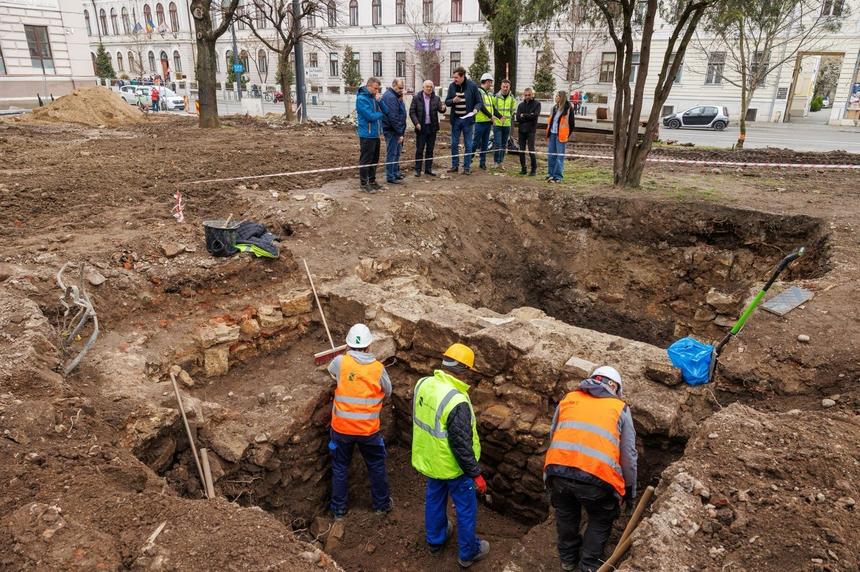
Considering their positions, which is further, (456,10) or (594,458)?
(456,10)

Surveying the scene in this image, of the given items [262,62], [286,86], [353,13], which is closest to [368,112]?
[286,86]

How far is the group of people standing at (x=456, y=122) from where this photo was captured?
9.00 meters

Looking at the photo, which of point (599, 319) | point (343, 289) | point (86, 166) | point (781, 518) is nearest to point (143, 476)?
point (343, 289)

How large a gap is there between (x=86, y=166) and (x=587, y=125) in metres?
14.5

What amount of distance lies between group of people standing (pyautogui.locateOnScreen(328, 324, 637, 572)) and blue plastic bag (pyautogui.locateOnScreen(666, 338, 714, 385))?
119 centimetres

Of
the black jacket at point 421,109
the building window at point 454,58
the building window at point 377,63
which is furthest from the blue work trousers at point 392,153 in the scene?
the building window at point 377,63

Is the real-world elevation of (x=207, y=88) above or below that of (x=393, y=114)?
above

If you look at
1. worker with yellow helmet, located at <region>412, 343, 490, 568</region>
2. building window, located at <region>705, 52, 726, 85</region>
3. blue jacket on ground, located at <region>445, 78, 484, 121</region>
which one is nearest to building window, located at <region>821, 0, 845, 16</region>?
building window, located at <region>705, 52, 726, 85</region>

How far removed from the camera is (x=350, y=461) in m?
5.20

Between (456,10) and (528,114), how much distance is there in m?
31.6

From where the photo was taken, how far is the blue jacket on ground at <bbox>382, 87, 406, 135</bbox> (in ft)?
29.5

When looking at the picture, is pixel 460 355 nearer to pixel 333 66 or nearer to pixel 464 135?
pixel 464 135

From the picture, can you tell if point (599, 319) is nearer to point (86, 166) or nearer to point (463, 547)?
point (463, 547)

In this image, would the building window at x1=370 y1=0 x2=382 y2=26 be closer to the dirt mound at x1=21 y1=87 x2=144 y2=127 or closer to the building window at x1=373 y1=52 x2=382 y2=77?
the building window at x1=373 y1=52 x2=382 y2=77
